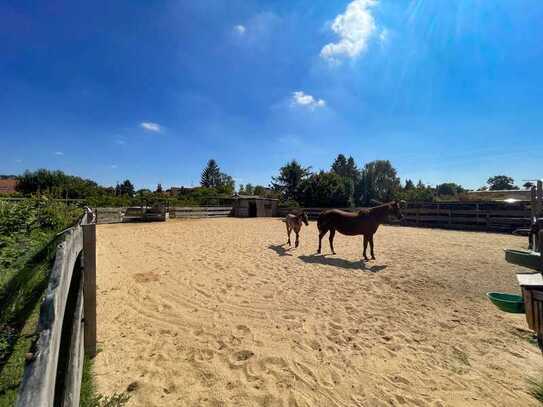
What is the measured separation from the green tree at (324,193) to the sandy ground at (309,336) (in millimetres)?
18945

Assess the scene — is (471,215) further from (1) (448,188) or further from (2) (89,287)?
(1) (448,188)

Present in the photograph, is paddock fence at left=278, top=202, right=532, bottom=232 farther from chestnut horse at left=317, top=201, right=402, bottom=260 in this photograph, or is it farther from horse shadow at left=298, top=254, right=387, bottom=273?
horse shadow at left=298, top=254, right=387, bottom=273

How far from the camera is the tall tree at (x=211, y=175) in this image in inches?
2953

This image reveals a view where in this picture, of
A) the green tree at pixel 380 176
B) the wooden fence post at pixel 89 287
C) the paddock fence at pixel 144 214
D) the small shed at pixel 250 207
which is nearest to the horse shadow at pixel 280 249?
the wooden fence post at pixel 89 287

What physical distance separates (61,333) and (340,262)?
20.1 feet

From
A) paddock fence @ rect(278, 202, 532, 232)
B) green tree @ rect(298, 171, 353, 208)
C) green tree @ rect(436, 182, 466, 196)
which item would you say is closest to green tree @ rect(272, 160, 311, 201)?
green tree @ rect(298, 171, 353, 208)

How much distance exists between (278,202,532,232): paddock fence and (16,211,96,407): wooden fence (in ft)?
39.0

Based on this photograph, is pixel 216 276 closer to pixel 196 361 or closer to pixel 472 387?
pixel 196 361

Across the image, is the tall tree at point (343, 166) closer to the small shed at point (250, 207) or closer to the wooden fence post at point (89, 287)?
the small shed at point (250, 207)

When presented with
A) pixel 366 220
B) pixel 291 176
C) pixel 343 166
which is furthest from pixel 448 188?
pixel 366 220

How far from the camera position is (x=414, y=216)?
656 inches

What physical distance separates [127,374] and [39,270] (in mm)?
2072

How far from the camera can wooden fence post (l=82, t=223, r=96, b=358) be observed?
2.65 meters

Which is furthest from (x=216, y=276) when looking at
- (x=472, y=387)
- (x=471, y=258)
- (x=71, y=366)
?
(x=471, y=258)
